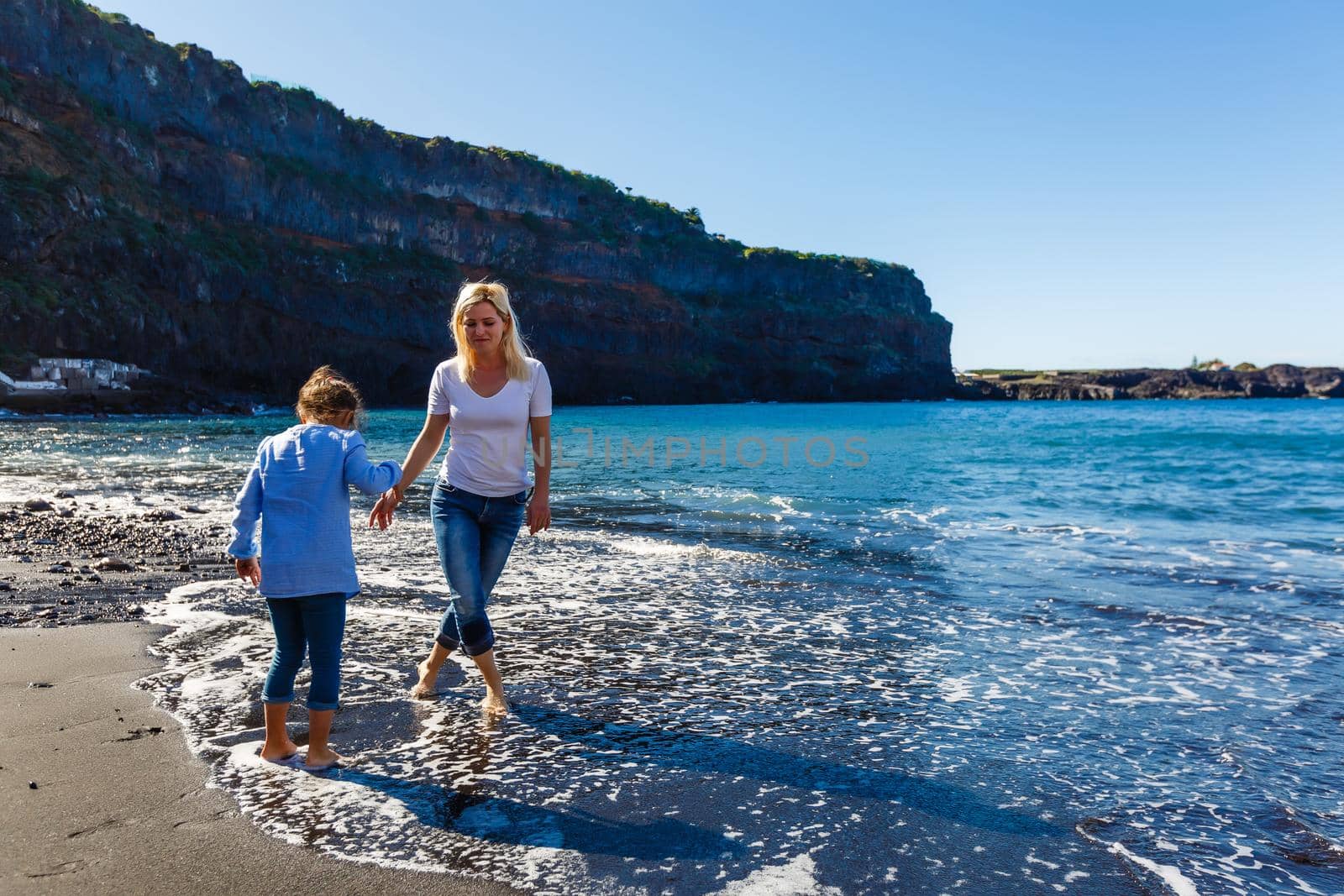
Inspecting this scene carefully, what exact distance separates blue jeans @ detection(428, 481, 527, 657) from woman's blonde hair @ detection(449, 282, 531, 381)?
1.92ft

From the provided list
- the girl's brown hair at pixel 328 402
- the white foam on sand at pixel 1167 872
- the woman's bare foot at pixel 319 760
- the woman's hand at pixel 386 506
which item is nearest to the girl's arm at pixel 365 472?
the girl's brown hair at pixel 328 402

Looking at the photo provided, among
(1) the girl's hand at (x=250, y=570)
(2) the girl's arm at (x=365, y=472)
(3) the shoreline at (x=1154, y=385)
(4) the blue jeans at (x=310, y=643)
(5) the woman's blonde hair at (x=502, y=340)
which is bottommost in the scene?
(4) the blue jeans at (x=310, y=643)

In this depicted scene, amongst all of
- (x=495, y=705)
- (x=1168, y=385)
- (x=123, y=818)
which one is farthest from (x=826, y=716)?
(x=1168, y=385)

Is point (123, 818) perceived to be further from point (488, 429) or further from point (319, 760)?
point (488, 429)

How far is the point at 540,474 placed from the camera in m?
4.11

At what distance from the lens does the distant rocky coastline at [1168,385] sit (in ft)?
460

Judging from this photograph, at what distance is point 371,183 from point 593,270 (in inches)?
1156

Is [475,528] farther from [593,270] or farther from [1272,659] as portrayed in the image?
[593,270]

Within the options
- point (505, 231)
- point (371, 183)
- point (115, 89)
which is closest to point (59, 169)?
point (115, 89)

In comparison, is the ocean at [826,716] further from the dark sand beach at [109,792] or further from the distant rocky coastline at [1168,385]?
the distant rocky coastline at [1168,385]

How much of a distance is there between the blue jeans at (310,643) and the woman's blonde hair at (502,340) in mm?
1200

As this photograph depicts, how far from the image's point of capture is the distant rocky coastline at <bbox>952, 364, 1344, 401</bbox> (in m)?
140

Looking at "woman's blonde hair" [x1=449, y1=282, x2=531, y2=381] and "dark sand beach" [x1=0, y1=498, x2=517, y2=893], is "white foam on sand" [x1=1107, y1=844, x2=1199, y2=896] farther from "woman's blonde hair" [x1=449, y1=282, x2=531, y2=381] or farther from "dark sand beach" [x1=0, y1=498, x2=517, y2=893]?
"woman's blonde hair" [x1=449, y1=282, x2=531, y2=381]

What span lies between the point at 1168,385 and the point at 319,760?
544 ft
